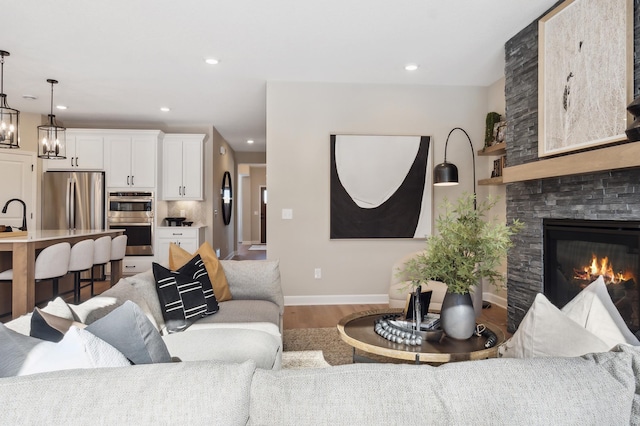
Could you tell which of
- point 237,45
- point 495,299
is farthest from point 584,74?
point 495,299

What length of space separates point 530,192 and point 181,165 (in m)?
5.36

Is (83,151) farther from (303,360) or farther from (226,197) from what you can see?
(303,360)

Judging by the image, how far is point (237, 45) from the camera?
3.70 m

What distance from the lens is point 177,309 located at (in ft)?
7.76

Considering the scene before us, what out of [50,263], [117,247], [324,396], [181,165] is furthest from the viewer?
[181,165]

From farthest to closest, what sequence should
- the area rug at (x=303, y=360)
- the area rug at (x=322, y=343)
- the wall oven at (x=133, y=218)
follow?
1. the wall oven at (x=133, y=218)
2. the area rug at (x=322, y=343)
3. the area rug at (x=303, y=360)

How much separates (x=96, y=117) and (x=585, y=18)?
656 cm

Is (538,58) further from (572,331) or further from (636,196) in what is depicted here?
(572,331)

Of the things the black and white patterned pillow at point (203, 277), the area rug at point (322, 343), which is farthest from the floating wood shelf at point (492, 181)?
the black and white patterned pillow at point (203, 277)

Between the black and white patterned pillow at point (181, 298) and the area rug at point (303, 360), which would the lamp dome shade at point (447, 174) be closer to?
the area rug at point (303, 360)

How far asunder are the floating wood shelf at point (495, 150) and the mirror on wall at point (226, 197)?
5.23 metres

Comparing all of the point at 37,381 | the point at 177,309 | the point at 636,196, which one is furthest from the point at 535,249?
the point at 37,381

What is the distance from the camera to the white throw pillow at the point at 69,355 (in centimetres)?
86

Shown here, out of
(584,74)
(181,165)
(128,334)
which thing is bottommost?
(128,334)
